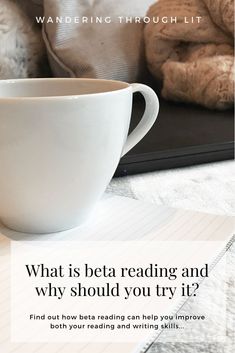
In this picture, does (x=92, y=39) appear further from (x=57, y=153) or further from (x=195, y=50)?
(x=57, y=153)

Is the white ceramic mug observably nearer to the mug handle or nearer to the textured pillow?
the mug handle

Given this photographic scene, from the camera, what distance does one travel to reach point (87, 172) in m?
0.33

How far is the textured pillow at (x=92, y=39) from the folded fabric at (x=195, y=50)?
43 millimetres

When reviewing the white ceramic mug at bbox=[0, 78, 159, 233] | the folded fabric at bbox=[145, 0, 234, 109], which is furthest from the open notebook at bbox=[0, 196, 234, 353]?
the folded fabric at bbox=[145, 0, 234, 109]

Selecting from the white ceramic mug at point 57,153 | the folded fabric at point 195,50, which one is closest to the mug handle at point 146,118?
the white ceramic mug at point 57,153

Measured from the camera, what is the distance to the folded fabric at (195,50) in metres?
0.78

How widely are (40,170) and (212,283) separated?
137 millimetres

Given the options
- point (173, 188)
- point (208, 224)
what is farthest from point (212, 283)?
point (173, 188)

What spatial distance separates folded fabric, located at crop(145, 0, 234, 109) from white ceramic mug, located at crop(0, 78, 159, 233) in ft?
1.46

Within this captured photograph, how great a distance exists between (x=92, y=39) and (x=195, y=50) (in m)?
0.20

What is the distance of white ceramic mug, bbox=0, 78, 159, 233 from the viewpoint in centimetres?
30

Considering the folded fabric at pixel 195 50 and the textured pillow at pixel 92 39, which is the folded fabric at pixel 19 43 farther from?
the folded fabric at pixel 195 50

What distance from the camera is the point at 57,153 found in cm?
31

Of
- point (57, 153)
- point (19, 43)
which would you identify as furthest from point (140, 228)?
point (19, 43)
